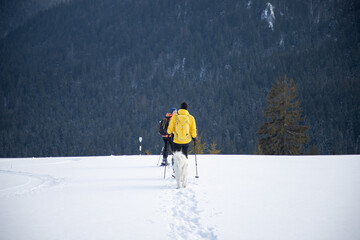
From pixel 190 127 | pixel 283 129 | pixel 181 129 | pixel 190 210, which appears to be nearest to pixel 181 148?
pixel 181 129

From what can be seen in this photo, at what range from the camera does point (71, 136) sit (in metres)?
186

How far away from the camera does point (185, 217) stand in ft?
16.4

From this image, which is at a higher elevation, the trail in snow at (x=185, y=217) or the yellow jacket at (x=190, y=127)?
the yellow jacket at (x=190, y=127)

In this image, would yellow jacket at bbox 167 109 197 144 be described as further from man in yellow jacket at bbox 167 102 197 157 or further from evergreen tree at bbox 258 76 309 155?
evergreen tree at bbox 258 76 309 155

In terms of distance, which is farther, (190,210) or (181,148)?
(181,148)

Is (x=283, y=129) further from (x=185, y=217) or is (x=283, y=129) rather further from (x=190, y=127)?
(x=185, y=217)

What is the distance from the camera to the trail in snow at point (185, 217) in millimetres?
4260

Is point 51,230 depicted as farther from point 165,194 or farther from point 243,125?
point 243,125

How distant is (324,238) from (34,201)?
6.31 metres

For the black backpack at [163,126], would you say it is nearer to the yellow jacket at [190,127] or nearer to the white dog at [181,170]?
the yellow jacket at [190,127]

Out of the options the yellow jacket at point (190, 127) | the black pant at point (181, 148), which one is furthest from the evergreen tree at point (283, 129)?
the black pant at point (181, 148)

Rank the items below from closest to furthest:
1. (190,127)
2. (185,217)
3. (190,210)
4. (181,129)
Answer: (185,217) < (190,210) < (181,129) < (190,127)

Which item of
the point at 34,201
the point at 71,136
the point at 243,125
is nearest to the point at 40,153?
the point at 71,136

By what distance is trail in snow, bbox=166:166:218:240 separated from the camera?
4.26 m
